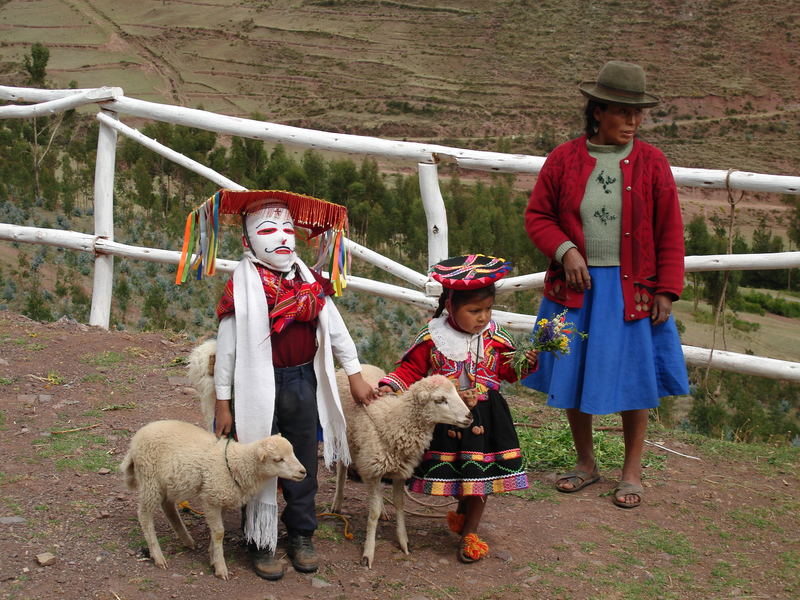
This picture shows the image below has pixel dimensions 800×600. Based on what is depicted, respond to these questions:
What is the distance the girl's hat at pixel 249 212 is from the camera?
3490 millimetres

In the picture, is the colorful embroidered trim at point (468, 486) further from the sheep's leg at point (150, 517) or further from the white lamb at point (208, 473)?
the sheep's leg at point (150, 517)

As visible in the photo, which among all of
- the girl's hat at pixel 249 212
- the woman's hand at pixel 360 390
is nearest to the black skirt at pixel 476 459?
the woman's hand at pixel 360 390

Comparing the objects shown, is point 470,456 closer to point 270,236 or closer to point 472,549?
point 472,549

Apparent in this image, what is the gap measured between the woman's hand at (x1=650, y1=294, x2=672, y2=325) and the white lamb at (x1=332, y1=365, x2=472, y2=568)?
44.5 inches

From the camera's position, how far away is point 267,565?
345 centimetres

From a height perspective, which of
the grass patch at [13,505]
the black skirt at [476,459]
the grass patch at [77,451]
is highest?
the black skirt at [476,459]

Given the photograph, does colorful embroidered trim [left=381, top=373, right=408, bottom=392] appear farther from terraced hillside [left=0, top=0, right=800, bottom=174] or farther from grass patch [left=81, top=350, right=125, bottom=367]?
terraced hillside [left=0, top=0, right=800, bottom=174]

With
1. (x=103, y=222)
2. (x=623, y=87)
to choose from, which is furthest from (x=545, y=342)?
(x=103, y=222)

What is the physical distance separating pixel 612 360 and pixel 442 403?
3.23 ft

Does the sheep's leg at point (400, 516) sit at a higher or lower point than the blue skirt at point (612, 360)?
lower

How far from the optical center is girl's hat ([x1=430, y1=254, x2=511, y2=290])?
3.57 meters

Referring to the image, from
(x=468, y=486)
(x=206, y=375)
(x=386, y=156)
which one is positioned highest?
(x=386, y=156)

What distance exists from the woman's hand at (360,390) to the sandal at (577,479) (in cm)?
126

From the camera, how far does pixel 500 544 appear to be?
386 centimetres
